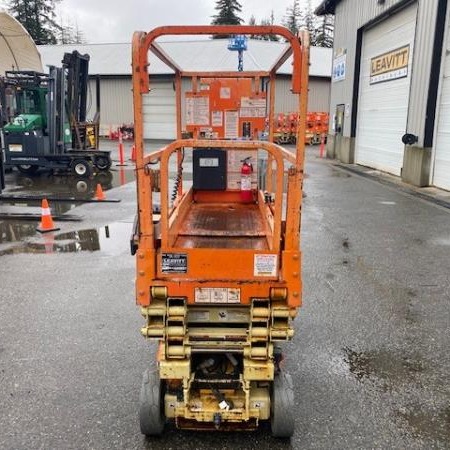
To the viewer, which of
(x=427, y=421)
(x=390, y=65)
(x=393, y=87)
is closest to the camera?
(x=427, y=421)

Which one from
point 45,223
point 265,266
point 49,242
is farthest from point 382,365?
point 45,223

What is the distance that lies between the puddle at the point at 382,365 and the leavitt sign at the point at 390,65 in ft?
43.6

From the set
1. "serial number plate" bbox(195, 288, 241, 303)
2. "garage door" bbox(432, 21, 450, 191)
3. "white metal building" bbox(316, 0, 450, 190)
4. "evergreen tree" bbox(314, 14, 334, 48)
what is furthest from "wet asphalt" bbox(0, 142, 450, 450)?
"evergreen tree" bbox(314, 14, 334, 48)

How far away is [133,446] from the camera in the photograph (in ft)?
10.8

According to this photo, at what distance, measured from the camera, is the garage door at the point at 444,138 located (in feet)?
42.7

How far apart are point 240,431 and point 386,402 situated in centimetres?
126

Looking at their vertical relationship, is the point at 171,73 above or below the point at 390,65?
above

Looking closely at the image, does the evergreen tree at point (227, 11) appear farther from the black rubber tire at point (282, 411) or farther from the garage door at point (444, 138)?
the black rubber tire at point (282, 411)

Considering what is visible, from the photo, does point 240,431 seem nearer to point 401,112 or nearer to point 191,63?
point 401,112

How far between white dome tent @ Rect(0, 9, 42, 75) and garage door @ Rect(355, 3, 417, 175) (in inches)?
556

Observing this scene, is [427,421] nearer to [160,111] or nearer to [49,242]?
[49,242]

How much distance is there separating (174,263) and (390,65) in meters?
16.3

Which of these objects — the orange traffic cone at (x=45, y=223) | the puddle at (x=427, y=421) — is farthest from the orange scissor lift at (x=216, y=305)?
the orange traffic cone at (x=45, y=223)

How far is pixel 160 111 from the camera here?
33500 mm
